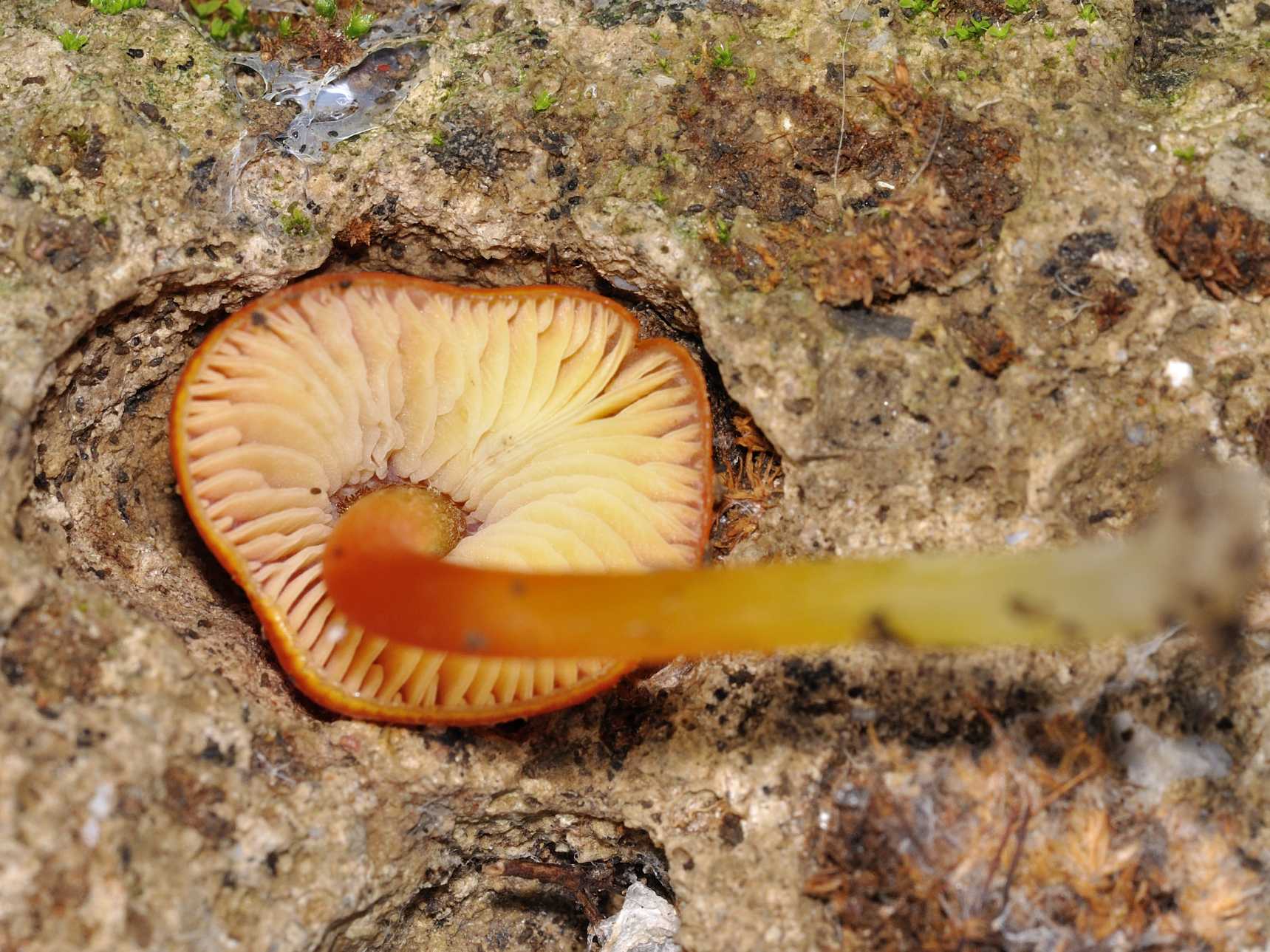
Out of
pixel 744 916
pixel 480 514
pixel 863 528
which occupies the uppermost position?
pixel 863 528

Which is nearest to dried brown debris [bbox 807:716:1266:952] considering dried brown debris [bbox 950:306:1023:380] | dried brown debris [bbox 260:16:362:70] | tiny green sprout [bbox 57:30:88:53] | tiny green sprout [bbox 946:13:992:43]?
dried brown debris [bbox 950:306:1023:380]

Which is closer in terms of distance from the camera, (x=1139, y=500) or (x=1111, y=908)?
(x=1111, y=908)

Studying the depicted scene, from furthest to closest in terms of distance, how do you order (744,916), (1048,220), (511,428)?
1. (511,428)
2. (1048,220)
3. (744,916)

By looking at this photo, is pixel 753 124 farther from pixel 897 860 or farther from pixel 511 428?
pixel 897 860

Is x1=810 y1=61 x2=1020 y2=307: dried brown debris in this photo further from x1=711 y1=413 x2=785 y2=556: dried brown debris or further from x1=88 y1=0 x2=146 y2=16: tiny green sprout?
x1=88 y1=0 x2=146 y2=16: tiny green sprout

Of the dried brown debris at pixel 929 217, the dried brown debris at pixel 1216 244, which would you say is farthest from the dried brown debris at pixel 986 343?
the dried brown debris at pixel 1216 244

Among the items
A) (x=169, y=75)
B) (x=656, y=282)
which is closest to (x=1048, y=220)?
(x=656, y=282)
